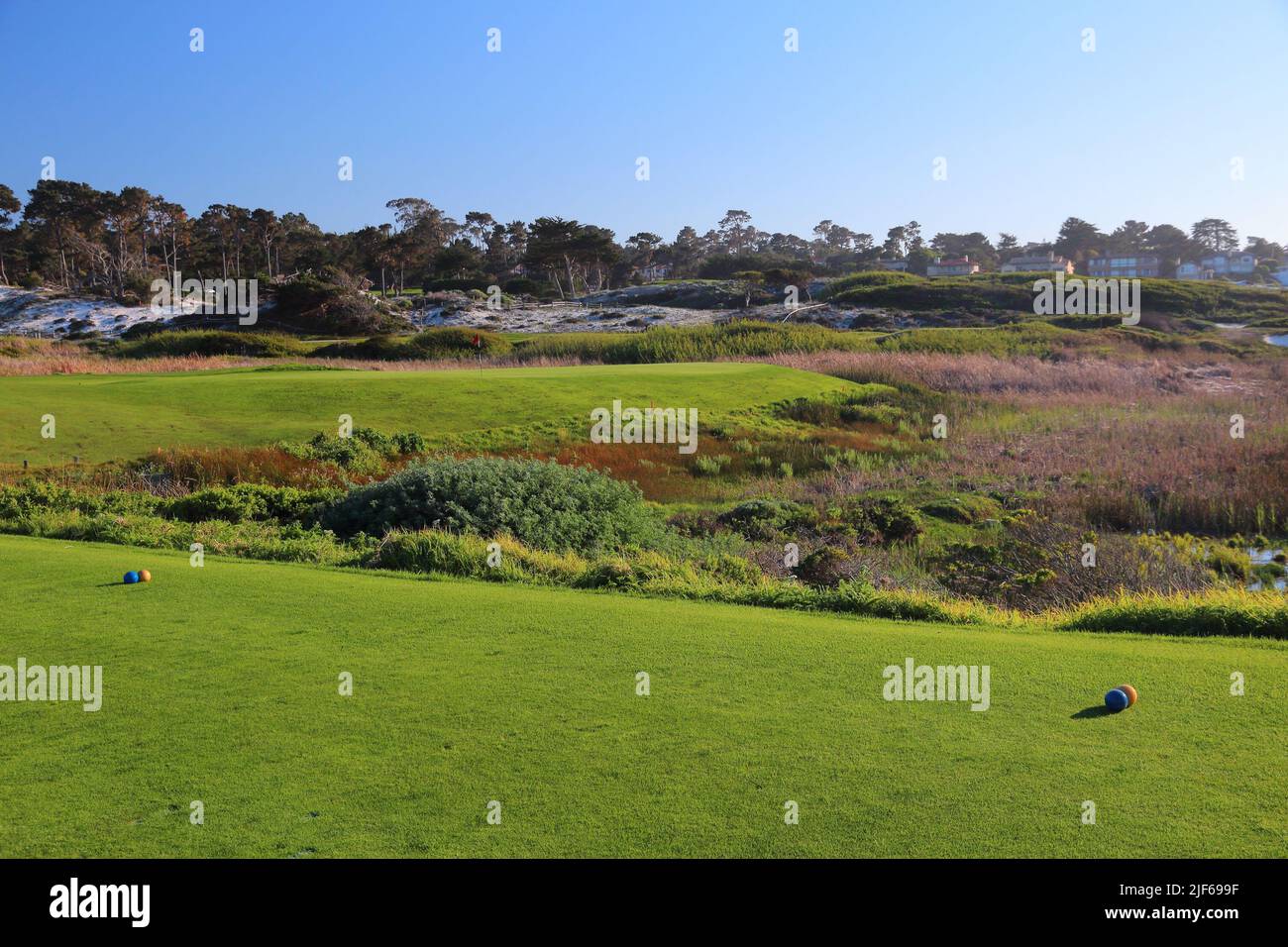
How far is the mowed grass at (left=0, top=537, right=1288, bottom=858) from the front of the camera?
486cm

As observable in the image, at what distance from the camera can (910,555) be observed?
64.1 feet

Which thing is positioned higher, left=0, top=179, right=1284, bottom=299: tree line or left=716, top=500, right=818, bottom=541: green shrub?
left=0, top=179, right=1284, bottom=299: tree line

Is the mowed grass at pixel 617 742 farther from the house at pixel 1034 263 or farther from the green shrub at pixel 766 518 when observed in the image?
the house at pixel 1034 263

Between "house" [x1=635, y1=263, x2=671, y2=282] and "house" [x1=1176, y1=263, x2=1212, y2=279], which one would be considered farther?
"house" [x1=1176, y1=263, x2=1212, y2=279]

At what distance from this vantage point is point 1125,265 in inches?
6078

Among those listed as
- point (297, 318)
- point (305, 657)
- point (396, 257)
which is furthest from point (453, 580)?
point (396, 257)

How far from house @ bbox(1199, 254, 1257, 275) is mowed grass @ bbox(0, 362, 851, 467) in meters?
148

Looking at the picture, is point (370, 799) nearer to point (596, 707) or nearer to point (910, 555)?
point (596, 707)

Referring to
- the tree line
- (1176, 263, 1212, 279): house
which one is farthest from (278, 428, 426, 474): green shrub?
(1176, 263, 1212, 279): house

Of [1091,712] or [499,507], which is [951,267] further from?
[1091,712]

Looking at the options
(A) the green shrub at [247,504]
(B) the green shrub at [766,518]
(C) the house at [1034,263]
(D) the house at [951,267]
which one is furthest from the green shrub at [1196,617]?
(C) the house at [1034,263]

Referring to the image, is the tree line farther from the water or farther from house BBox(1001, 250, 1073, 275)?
the water

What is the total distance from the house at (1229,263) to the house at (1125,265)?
34.8ft
